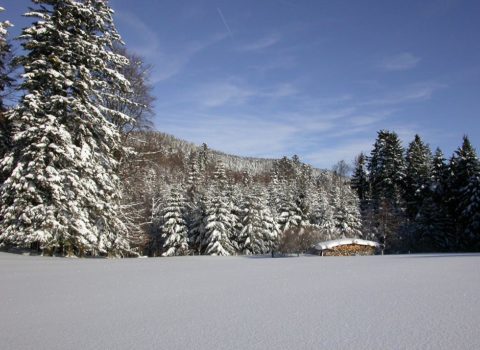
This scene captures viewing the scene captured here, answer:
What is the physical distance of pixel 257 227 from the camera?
149 ft

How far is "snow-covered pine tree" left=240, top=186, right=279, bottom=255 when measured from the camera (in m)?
44.2

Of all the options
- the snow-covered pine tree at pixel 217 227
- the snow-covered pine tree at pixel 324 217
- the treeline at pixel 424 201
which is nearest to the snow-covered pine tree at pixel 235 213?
the snow-covered pine tree at pixel 217 227


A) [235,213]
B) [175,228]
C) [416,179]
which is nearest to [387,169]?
[416,179]

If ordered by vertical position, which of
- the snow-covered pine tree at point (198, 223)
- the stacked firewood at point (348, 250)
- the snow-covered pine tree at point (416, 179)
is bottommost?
the stacked firewood at point (348, 250)

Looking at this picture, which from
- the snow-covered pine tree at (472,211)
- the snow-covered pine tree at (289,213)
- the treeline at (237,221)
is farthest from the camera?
the snow-covered pine tree at (289,213)

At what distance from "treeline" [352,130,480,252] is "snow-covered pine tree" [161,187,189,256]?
910 inches

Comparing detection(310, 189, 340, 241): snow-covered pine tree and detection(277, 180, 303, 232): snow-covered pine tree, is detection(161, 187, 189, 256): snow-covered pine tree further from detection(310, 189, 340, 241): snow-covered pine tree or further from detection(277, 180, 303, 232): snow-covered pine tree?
detection(310, 189, 340, 241): snow-covered pine tree

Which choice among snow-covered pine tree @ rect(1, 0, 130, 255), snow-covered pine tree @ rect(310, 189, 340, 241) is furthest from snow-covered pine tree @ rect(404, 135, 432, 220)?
snow-covered pine tree @ rect(1, 0, 130, 255)

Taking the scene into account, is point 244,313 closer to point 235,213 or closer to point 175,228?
point 175,228

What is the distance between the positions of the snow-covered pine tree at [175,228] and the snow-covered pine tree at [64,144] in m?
24.8

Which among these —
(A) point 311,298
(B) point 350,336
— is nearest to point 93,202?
(A) point 311,298

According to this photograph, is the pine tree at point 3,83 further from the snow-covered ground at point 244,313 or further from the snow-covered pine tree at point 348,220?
the snow-covered pine tree at point 348,220

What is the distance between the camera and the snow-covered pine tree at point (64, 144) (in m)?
13.6

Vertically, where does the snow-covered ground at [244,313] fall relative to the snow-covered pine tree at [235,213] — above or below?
below
